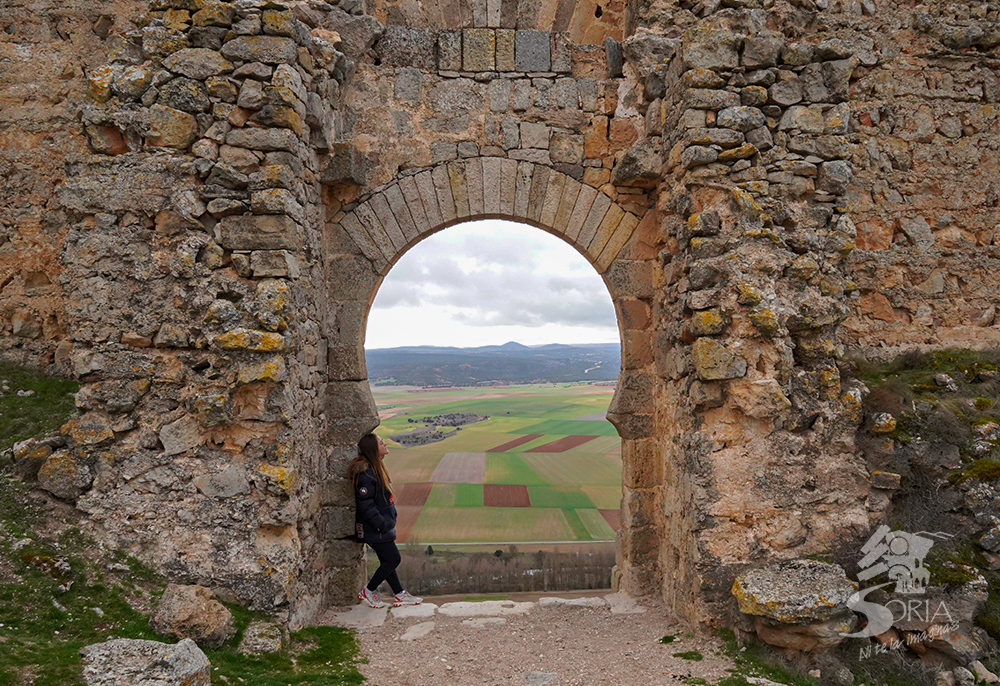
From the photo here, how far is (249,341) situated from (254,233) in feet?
2.73

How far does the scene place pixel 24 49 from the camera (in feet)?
15.9

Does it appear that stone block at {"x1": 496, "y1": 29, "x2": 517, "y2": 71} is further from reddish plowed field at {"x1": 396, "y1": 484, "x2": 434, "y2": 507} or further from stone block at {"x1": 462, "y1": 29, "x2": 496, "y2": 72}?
reddish plowed field at {"x1": 396, "y1": 484, "x2": 434, "y2": 507}

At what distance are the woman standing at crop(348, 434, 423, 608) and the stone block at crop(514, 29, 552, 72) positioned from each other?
3769mm

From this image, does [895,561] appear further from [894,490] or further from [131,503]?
[131,503]

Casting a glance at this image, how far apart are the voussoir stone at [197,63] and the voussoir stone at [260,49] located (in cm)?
8

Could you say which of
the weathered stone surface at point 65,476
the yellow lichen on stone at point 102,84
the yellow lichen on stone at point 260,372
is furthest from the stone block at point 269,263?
the weathered stone surface at point 65,476

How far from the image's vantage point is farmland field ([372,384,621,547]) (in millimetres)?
9297

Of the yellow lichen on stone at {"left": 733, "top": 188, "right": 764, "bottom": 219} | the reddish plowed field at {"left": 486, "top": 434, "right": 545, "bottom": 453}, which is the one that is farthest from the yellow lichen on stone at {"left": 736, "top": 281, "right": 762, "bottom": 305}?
the reddish plowed field at {"left": 486, "top": 434, "right": 545, "bottom": 453}

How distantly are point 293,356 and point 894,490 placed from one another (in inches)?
188

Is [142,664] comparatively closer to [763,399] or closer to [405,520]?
[763,399]

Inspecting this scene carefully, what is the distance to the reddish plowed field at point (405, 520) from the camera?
890 centimetres

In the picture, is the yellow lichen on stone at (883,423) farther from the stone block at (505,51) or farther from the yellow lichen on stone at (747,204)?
the stone block at (505,51)

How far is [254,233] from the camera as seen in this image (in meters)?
4.15

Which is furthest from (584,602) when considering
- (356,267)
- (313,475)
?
(356,267)
